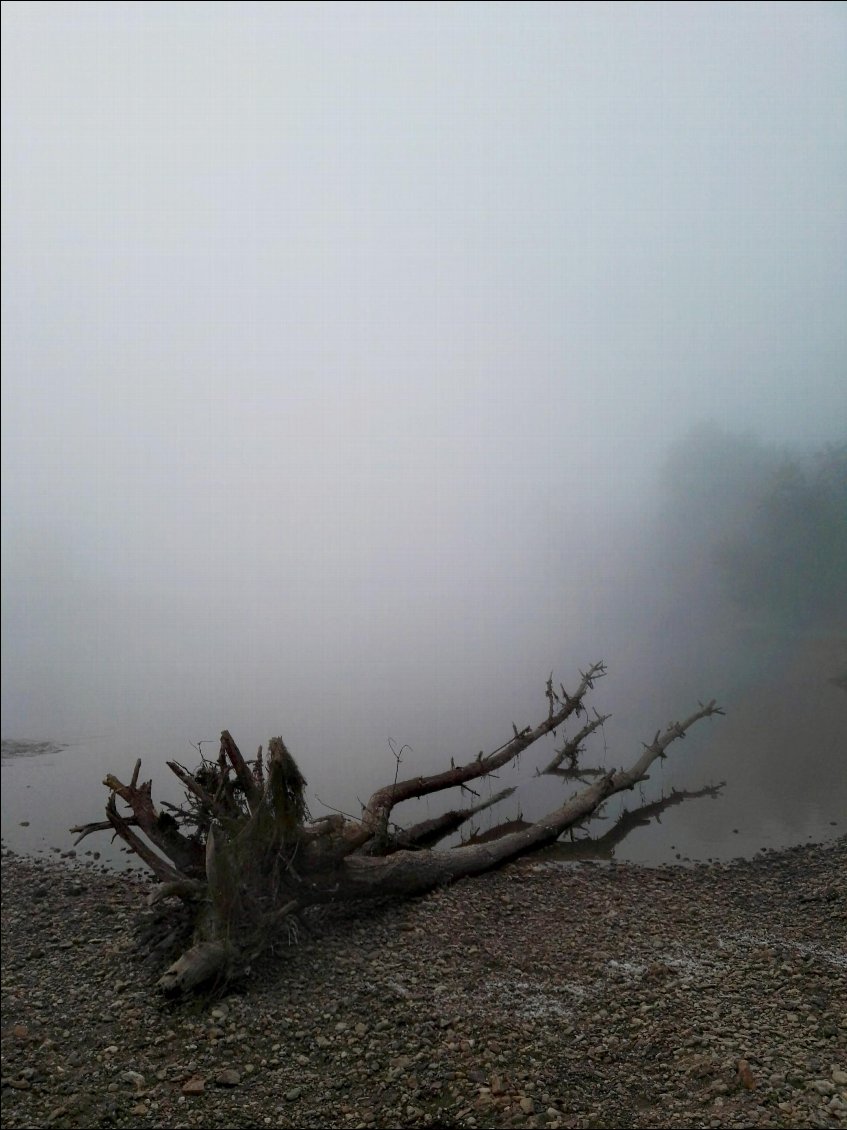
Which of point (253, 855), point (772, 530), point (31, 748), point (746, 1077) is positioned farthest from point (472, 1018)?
point (31, 748)

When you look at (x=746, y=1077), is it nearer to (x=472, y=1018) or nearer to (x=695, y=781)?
(x=472, y=1018)

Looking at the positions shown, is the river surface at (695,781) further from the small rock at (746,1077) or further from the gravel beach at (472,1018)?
the small rock at (746,1077)

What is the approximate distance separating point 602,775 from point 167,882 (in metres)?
8.02

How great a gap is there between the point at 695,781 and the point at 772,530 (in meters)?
4.57

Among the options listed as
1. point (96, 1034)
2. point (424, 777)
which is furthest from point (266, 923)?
point (424, 777)

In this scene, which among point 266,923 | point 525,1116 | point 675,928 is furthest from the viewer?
point 675,928

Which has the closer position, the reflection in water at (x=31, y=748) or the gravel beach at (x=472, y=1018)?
the gravel beach at (x=472, y=1018)

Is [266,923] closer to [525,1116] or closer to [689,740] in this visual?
[525,1116]

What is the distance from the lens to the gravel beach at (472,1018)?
17.4ft

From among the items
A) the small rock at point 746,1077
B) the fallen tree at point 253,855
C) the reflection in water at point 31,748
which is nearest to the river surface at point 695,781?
the reflection in water at point 31,748

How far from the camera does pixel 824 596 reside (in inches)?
375

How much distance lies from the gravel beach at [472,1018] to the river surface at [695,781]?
1.02m

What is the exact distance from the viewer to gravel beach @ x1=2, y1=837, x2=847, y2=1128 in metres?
5.29

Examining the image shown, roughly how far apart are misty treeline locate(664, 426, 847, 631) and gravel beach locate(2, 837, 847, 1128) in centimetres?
313
